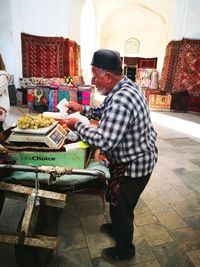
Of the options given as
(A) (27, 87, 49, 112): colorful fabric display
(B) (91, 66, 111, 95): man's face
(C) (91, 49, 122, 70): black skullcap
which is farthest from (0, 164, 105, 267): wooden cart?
→ (A) (27, 87, 49, 112): colorful fabric display

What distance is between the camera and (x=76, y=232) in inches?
88.0

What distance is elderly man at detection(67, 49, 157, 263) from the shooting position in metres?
1.41

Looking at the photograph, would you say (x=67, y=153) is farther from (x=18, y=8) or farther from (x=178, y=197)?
(x=18, y=8)

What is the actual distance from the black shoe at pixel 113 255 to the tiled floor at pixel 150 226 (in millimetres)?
42

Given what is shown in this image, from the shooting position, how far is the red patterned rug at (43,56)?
321 inches

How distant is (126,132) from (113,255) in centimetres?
118

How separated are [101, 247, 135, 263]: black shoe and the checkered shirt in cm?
81

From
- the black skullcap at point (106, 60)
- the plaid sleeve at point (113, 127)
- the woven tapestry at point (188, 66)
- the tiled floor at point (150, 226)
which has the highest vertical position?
the woven tapestry at point (188, 66)

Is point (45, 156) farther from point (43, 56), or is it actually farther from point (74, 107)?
point (43, 56)

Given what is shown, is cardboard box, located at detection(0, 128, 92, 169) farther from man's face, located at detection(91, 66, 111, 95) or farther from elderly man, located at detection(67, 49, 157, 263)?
man's face, located at detection(91, 66, 111, 95)

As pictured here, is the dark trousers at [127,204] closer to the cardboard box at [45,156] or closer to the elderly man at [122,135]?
the elderly man at [122,135]

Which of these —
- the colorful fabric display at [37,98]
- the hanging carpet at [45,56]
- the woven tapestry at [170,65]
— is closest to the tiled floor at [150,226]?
the colorful fabric display at [37,98]

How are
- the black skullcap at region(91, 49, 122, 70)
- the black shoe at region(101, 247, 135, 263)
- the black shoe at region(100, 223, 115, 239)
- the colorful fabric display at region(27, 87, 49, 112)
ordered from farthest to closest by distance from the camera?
the colorful fabric display at region(27, 87, 49, 112), the black shoe at region(100, 223, 115, 239), the black shoe at region(101, 247, 135, 263), the black skullcap at region(91, 49, 122, 70)

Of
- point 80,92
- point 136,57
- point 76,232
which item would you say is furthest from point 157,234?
point 136,57
